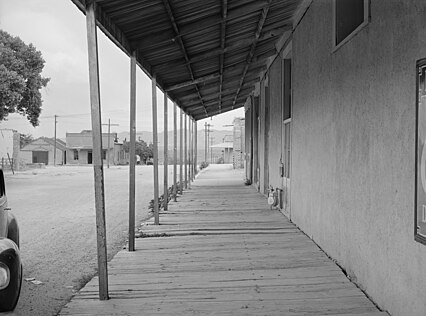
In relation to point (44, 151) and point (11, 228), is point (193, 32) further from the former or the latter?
point (44, 151)

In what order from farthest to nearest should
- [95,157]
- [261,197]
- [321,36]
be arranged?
[261,197] → [321,36] → [95,157]

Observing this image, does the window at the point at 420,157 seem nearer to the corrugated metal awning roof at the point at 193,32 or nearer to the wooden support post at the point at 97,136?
the wooden support post at the point at 97,136

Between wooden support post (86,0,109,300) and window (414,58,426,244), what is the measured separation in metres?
2.60

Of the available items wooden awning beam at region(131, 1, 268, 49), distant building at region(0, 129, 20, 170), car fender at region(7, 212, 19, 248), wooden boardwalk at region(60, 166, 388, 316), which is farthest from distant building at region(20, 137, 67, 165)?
car fender at region(7, 212, 19, 248)

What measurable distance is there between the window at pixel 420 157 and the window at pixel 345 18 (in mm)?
1981

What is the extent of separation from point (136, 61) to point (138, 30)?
2.89 feet

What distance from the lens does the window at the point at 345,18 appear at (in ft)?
17.9

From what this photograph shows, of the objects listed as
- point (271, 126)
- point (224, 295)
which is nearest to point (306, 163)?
point (224, 295)

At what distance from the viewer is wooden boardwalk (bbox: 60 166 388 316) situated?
439cm

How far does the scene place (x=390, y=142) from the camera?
404 centimetres

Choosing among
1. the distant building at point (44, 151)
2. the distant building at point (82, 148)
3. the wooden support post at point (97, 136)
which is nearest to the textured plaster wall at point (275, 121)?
the wooden support post at point (97, 136)

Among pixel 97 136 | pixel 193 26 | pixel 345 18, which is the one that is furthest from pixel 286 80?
pixel 97 136

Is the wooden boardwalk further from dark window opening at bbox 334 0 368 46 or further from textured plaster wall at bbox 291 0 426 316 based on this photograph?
dark window opening at bbox 334 0 368 46

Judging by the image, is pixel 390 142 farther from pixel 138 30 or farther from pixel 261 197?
pixel 261 197
